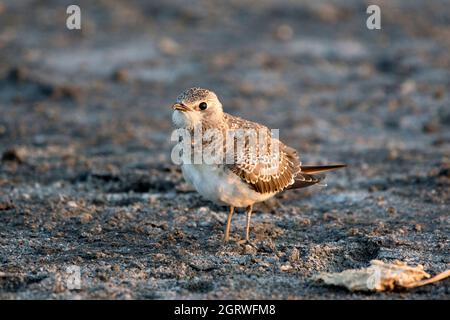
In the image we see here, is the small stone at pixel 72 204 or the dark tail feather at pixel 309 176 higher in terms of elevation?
the dark tail feather at pixel 309 176

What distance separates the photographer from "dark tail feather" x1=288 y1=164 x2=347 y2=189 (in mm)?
7285

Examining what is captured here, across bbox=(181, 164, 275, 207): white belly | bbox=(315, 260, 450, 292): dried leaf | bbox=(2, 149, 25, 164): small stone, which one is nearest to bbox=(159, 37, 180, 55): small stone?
bbox=(2, 149, 25, 164): small stone

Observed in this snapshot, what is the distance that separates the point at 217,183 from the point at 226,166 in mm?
172

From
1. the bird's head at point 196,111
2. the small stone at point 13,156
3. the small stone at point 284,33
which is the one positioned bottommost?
the small stone at point 13,156

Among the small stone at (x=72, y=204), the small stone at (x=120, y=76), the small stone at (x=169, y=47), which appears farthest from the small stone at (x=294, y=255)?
the small stone at (x=169, y=47)

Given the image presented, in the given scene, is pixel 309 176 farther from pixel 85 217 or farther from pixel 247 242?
pixel 85 217

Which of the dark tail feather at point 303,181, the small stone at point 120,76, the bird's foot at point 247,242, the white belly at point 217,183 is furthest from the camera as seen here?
the small stone at point 120,76

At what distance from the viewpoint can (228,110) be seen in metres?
12.1

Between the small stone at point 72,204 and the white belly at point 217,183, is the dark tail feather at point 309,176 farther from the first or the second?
the small stone at point 72,204

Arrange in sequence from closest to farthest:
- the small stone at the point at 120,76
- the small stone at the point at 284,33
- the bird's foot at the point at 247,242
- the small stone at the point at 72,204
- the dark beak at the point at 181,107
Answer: the dark beak at the point at 181,107 < the bird's foot at the point at 247,242 < the small stone at the point at 72,204 < the small stone at the point at 120,76 < the small stone at the point at 284,33

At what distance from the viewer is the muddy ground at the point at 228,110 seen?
6.32 meters

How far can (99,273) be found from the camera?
608 centimetres

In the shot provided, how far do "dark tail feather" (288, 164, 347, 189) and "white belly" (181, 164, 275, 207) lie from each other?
805mm
